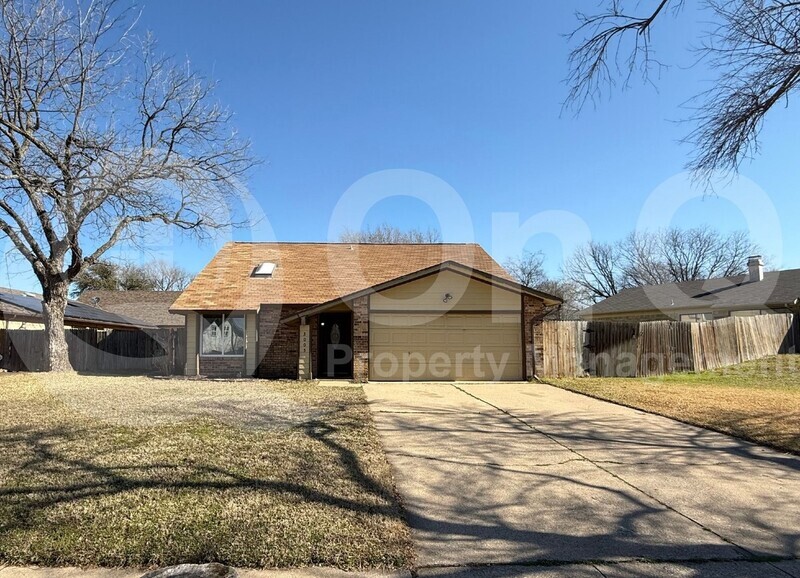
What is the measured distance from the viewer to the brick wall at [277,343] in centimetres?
1591

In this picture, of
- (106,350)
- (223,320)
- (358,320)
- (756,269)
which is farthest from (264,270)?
(756,269)

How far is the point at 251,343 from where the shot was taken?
52.6 ft

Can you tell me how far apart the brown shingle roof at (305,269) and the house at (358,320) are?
6 cm

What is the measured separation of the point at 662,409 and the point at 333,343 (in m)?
10.9

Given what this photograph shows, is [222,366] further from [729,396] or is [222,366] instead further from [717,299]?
[717,299]

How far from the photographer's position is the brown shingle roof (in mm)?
16422

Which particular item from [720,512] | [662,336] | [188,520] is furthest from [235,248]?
[720,512]

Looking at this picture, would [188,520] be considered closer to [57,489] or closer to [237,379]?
[57,489]

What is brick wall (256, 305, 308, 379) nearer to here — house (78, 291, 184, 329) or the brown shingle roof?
the brown shingle roof

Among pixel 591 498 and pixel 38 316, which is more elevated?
pixel 38 316

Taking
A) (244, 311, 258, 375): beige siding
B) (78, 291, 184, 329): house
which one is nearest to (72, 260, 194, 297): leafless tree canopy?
(78, 291, 184, 329): house

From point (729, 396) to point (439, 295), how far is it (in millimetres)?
7539

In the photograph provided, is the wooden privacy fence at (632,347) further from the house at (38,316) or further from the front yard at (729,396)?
the house at (38,316)

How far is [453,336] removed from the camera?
1451cm
